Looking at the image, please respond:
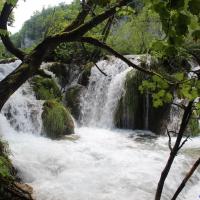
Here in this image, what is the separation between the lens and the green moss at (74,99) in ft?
48.5

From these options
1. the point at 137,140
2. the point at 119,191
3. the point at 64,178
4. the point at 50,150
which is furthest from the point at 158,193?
the point at 137,140

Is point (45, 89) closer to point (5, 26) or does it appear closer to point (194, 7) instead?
point (5, 26)

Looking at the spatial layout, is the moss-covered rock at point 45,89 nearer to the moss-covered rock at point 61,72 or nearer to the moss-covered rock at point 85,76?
the moss-covered rock at point 85,76

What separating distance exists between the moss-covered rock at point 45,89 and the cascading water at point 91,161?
1.16 ft

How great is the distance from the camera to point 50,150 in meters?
9.25

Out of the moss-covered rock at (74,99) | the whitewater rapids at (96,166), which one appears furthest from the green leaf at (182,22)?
the moss-covered rock at (74,99)

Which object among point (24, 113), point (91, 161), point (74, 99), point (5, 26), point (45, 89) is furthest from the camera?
point (74, 99)

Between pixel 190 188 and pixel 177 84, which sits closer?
pixel 177 84

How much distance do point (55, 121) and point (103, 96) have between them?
12.3 feet

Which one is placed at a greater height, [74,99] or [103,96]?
[103,96]

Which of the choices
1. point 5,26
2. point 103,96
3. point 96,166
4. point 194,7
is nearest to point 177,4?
point 194,7

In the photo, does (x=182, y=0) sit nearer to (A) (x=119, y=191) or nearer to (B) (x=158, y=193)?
(B) (x=158, y=193)

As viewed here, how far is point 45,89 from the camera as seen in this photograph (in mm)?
14070

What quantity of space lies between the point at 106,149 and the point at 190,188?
324 centimetres
